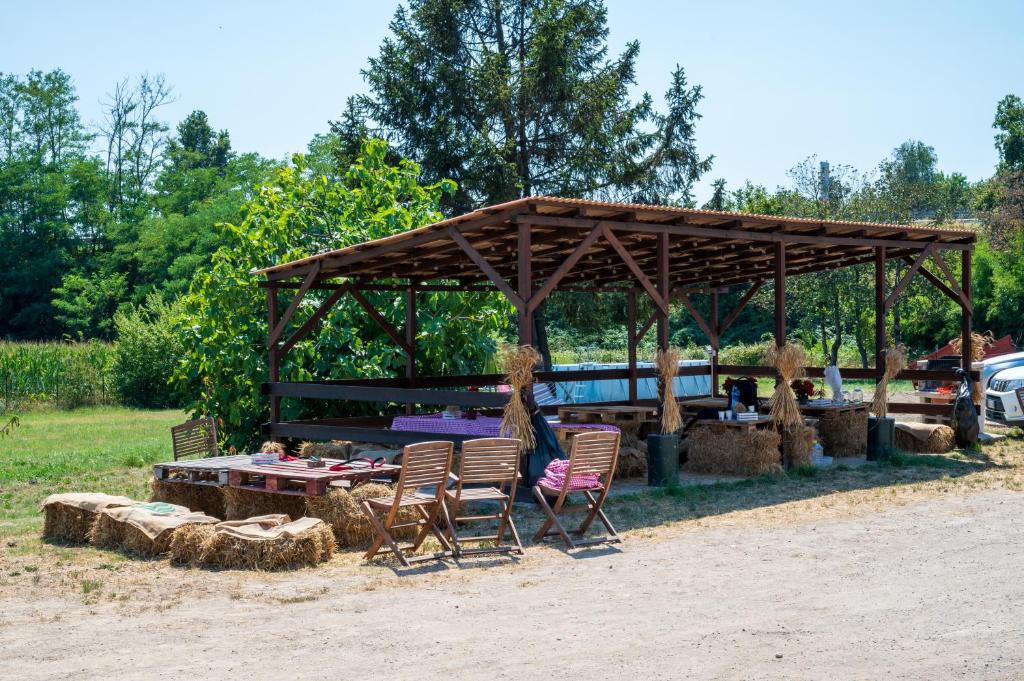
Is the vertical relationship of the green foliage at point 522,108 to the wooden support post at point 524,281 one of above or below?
above

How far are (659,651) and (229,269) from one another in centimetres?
1230

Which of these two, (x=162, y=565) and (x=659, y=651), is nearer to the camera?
(x=659, y=651)

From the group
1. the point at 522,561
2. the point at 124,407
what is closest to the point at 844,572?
the point at 522,561

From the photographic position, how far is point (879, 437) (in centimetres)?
1331

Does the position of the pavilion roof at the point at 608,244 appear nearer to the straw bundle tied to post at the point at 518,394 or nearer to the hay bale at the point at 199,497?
the straw bundle tied to post at the point at 518,394

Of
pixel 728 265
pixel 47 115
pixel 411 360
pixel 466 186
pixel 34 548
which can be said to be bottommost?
pixel 34 548

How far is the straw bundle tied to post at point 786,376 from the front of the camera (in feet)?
40.0

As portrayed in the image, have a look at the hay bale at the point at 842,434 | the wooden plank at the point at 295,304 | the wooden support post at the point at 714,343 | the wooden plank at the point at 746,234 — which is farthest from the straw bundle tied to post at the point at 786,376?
the wooden plank at the point at 295,304

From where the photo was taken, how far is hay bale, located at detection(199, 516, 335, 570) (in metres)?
7.69

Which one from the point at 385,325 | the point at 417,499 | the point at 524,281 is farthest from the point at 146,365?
the point at 417,499

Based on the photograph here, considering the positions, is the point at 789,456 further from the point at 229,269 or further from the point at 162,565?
the point at 229,269

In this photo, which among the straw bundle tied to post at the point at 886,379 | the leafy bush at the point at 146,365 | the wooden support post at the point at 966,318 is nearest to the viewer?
the straw bundle tied to post at the point at 886,379

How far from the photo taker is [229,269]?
16141 mm

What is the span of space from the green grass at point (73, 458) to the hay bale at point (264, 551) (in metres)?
3.02
